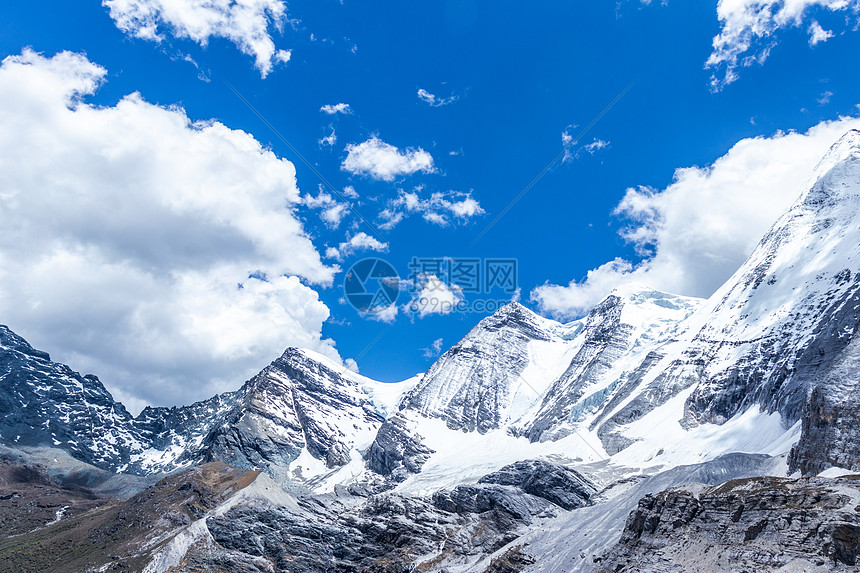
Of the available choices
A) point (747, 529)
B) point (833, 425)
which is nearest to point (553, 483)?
point (833, 425)

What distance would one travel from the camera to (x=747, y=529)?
61.3 m

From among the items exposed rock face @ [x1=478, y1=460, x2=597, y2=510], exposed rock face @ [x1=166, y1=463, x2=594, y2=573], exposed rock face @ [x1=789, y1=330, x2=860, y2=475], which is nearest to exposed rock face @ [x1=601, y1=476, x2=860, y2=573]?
exposed rock face @ [x1=789, y1=330, x2=860, y2=475]

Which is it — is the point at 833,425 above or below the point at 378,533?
above

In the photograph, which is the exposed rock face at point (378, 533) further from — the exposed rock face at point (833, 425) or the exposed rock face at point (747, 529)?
the exposed rock face at point (833, 425)

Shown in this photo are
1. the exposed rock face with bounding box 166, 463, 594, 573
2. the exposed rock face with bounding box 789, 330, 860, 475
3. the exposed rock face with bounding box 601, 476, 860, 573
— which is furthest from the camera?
the exposed rock face with bounding box 166, 463, 594, 573

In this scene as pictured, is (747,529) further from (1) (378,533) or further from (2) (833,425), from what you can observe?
(1) (378,533)

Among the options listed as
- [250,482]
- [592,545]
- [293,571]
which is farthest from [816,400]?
[250,482]

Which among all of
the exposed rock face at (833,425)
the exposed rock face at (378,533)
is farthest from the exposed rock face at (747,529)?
the exposed rock face at (378,533)

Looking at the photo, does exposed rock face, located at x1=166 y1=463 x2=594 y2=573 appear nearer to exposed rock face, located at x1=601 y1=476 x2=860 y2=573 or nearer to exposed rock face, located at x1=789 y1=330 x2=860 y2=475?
exposed rock face, located at x1=601 y1=476 x2=860 y2=573

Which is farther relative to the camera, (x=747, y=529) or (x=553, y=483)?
(x=553, y=483)

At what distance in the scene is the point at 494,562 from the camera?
111 m

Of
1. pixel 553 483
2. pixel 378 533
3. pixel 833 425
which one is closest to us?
pixel 833 425

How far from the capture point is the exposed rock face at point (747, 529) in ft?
173

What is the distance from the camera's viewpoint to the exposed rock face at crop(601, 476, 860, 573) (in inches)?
2077
